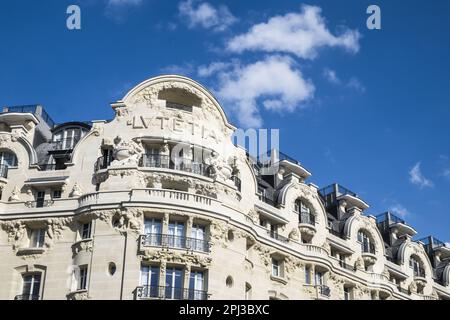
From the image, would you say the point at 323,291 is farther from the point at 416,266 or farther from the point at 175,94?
the point at 175,94

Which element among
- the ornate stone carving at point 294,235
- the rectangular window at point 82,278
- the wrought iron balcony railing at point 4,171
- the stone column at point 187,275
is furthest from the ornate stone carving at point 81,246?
the ornate stone carving at point 294,235

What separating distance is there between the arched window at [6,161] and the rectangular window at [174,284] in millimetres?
12309

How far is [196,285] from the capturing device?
38.2m

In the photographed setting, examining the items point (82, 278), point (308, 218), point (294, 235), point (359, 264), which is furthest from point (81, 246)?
point (359, 264)

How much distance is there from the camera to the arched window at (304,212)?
48188 mm

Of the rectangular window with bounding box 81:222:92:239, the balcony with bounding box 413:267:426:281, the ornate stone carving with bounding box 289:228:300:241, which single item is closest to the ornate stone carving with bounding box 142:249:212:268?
the rectangular window with bounding box 81:222:92:239

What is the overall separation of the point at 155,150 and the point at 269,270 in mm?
9785

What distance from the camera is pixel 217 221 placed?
40.0 metres

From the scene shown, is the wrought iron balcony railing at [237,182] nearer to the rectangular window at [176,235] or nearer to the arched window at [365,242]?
the rectangular window at [176,235]

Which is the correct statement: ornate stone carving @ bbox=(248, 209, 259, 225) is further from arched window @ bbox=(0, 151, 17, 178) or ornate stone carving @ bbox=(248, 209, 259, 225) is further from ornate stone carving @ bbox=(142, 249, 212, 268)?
arched window @ bbox=(0, 151, 17, 178)

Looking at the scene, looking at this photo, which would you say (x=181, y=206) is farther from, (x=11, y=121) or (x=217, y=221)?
(x=11, y=121)

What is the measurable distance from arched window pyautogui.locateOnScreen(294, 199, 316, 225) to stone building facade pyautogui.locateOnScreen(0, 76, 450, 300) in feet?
0.29

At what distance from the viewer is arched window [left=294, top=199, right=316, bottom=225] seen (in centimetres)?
4819
